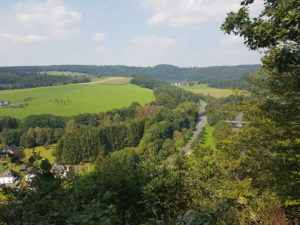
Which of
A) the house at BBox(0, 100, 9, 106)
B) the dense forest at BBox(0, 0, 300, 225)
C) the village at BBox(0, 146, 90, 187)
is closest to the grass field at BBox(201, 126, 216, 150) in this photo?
the dense forest at BBox(0, 0, 300, 225)

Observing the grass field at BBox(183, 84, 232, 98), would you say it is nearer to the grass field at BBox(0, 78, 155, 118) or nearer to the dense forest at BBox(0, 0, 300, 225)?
the grass field at BBox(0, 78, 155, 118)

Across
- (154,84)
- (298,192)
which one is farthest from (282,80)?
(154,84)

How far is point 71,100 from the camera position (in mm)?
96062

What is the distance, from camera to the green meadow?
265 feet

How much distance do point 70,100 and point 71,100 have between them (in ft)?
1.50

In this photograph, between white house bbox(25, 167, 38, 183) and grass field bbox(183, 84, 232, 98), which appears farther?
grass field bbox(183, 84, 232, 98)

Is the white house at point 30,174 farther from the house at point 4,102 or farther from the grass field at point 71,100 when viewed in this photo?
the house at point 4,102

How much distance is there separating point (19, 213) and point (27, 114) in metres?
83.1

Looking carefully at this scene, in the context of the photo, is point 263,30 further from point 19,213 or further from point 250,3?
point 19,213

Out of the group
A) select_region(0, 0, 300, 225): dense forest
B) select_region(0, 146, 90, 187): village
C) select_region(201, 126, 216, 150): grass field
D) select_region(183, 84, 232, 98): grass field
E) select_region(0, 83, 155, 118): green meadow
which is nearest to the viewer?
select_region(0, 0, 300, 225): dense forest

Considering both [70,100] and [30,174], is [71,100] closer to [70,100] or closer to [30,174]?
[70,100]

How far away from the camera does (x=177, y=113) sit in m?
77.6

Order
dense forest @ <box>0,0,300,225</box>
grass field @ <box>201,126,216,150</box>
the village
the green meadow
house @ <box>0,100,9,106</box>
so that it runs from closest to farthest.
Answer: dense forest @ <box>0,0,300,225</box>, the village, grass field @ <box>201,126,216,150</box>, the green meadow, house @ <box>0,100,9,106</box>

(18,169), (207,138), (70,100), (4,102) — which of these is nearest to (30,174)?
(18,169)
